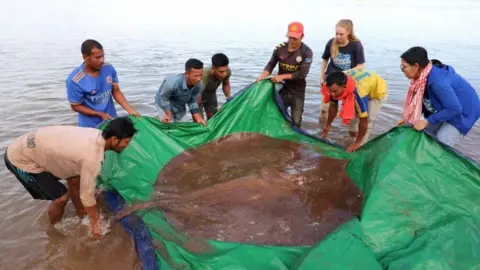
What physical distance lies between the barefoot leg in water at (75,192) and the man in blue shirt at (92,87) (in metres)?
0.77

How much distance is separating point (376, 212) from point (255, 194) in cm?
115

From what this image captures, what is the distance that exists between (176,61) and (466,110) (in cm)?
937

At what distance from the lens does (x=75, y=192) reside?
3746 mm

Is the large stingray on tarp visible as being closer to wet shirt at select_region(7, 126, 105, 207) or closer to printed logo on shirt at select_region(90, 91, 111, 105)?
wet shirt at select_region(7, 126, 105, 207)

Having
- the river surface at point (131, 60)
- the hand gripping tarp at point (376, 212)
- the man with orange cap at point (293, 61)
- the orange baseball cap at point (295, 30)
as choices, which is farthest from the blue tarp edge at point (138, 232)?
the orange baseball cap at point (295, 30)

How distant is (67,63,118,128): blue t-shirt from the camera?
153 inches

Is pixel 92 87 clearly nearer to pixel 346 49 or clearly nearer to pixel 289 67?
pixel 289 67

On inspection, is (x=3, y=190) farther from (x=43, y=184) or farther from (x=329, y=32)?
(x=329, y=32)

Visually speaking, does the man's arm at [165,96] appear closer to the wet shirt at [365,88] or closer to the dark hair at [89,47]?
the dark hair at [89,47]

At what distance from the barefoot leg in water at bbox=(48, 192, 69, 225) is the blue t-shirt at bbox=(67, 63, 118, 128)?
2.85 ft

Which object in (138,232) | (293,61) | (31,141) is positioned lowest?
(138,232)

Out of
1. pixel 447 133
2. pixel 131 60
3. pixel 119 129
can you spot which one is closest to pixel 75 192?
pixel 119 129

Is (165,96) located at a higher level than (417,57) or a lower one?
lower

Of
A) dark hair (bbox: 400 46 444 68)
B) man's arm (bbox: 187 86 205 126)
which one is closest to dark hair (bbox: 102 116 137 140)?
man's arm (bbox: 187 86 205 126)
